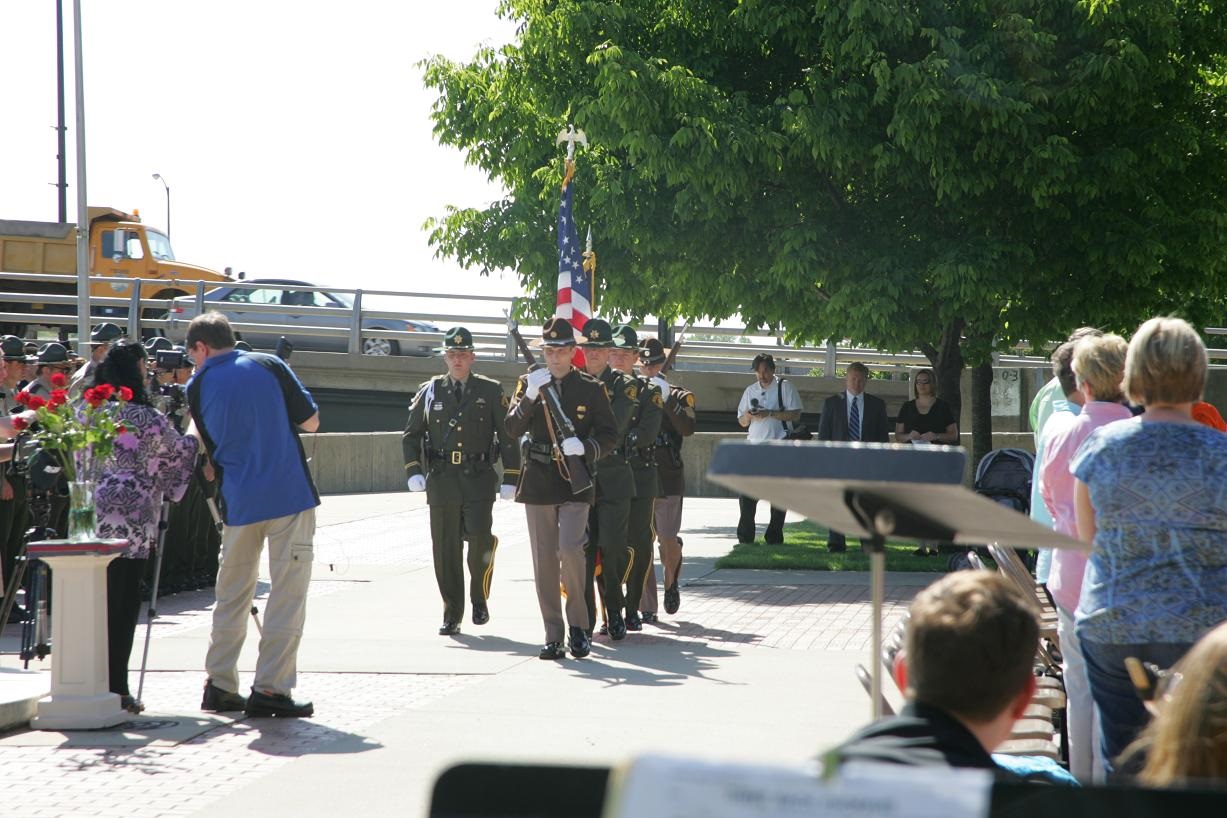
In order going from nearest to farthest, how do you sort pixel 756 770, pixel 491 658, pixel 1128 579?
pixel 756 770, pixel 1128 579, pixel 491 658

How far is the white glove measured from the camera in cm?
1002

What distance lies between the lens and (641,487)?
1114 cm

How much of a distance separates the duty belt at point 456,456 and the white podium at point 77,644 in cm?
347

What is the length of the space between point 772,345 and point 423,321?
699 centimetres

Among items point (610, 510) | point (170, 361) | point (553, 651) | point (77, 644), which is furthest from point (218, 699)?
point (170, 361)

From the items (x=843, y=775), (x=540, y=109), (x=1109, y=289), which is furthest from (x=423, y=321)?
(x=843, y=775)

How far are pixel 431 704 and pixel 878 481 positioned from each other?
18.7 feet

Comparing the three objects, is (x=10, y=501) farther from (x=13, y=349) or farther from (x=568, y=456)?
(x=568, y=456)

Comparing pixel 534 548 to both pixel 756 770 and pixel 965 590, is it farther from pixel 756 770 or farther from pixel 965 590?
pixel 756 770

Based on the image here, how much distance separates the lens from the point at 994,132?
15094mm

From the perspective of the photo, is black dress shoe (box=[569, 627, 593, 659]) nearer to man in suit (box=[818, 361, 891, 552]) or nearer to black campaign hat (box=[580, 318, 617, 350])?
black campaign hat (box=[580, 318, 617, 350])

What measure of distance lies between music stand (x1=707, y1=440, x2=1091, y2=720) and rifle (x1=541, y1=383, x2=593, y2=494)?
6737 mm

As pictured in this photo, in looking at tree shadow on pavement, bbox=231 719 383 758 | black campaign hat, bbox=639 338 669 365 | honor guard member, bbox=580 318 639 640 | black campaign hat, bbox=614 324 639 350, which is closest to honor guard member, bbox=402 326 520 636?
honor guard member, bbox=580 318 639 640

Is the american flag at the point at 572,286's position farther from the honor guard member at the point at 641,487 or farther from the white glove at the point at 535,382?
the white glove at the point at 535,382
